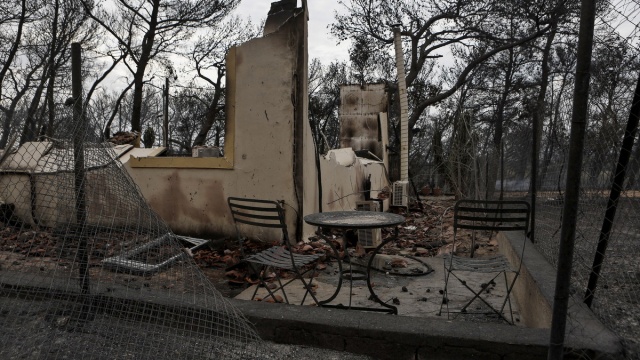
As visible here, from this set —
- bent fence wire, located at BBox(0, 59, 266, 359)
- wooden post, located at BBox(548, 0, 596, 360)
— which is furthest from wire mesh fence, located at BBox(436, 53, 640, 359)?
bent fence wire, located at BBox(0, 59, 266, 359)

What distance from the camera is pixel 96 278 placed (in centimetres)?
318

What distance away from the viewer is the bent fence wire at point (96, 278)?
2754 millimetres

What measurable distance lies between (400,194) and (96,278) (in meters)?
9.05

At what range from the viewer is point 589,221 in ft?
10.2

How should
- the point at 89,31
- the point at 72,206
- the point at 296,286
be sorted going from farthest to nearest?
the point at 89,31, the point at 296,286, the point at 72,206

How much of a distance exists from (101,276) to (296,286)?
6.41 feet

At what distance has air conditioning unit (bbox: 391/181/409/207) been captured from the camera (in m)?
11.4

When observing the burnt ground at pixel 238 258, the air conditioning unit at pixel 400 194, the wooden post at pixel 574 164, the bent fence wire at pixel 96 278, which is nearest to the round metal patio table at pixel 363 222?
the burnt ground at pixel 238 258

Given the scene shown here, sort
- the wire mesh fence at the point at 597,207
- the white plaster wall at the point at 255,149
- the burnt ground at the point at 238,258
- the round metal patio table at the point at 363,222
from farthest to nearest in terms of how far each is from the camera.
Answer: the white plaster wall at the point at 255,149 < the round metal patio table at the point at 363,222 < the burnt ground at the point at 238,258 < the wire mesh fence at the point at 597,207

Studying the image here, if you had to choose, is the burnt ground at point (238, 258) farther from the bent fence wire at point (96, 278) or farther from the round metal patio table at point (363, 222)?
the round metal patio table at point (363, 222)

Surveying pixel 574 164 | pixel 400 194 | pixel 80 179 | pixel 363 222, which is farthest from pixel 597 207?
pixel 400 194

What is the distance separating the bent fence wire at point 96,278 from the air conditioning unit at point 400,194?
8729mm

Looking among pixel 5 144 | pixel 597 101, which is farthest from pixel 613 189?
pixel 5 144

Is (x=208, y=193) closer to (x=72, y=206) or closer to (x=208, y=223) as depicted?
(x=208, y=223)
